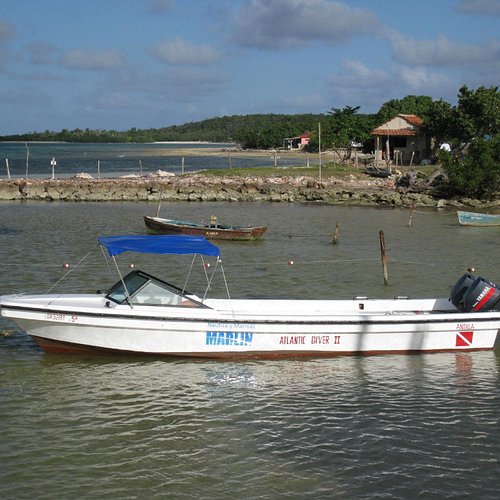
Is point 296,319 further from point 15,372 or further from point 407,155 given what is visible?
point 407,155

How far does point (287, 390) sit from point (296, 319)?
1714 millimetres

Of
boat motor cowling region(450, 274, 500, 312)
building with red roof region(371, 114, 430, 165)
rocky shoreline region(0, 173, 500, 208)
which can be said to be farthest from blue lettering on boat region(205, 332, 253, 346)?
building with red roof region(371, 114, 430, 165)

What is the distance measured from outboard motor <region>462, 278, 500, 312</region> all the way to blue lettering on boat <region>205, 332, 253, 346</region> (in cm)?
462

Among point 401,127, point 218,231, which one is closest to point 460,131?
point 401,127

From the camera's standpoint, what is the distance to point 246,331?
47.8 feet

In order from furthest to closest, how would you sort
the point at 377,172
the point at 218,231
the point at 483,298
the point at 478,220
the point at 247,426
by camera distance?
the point at 377,172
the point at 478,220
the point at 218,231
the point at 483,298
the point at 247,426

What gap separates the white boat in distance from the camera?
46.9 ft

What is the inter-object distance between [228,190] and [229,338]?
3977 cm

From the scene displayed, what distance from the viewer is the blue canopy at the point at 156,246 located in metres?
15.0

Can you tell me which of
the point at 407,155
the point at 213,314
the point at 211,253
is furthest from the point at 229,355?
the point at 407,155

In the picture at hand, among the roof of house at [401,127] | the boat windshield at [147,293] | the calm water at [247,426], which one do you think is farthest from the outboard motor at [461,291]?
the roof of house at [401,127]

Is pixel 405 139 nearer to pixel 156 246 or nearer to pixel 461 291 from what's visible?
pixel 461 291

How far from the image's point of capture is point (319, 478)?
9.95 meters

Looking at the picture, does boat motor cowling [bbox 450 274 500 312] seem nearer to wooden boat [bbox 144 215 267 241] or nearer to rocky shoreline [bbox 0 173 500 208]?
wooden boat [bbox 144 215 267 241]
